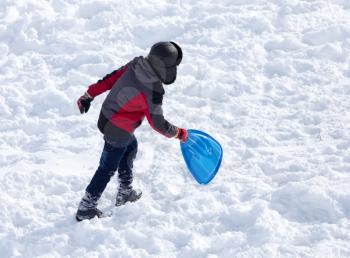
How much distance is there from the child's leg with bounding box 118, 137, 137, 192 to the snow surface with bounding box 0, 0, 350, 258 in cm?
23

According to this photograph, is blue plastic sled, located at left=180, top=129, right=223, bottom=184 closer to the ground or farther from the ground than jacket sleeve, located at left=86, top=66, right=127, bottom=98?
closer to the ground

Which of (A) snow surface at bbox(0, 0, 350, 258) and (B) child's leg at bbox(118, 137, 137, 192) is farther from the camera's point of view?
(B) child's leg at bbox(118, 137, 137, 192)

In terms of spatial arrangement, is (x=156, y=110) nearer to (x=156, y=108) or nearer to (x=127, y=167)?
(x=156, y=108)

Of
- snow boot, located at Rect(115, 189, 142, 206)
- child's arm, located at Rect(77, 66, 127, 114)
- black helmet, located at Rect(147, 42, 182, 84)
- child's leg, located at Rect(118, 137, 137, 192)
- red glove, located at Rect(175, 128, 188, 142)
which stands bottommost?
snow boot, located at Rect(115, 189, 142, 206)

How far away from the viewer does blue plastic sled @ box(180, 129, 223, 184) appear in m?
5.04

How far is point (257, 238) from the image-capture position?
444 centimetres

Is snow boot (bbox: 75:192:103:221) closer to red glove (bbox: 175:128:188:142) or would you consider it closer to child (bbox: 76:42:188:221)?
child (bbox: 76:42:188:221)

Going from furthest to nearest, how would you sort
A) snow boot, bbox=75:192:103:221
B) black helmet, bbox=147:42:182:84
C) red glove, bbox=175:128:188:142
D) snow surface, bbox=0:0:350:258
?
snow boot, bbox=75:192:103:221 → snow surface, bbox=0:0:350:258 → red glove, bbox=175:128:188:142 → black helmet, bbox=147:42:182:84

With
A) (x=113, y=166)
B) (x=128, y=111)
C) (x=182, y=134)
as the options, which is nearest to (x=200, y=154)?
(x=182, y=134)

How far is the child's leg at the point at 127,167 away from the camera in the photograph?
15.8 ft

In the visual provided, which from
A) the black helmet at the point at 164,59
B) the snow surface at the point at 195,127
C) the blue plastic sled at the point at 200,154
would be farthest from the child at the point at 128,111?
the blue plastic sled at the point at 200,154

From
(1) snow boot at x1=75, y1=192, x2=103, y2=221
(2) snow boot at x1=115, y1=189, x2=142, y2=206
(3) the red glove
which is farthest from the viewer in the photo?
(2) snow boot at x1=115, y1=189, x2=142, y2=206

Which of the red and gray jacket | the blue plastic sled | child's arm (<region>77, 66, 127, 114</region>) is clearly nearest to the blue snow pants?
the red and gray jacket

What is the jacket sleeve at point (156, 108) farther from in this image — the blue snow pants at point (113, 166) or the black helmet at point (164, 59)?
the blue snow pants at point (113, 166)
